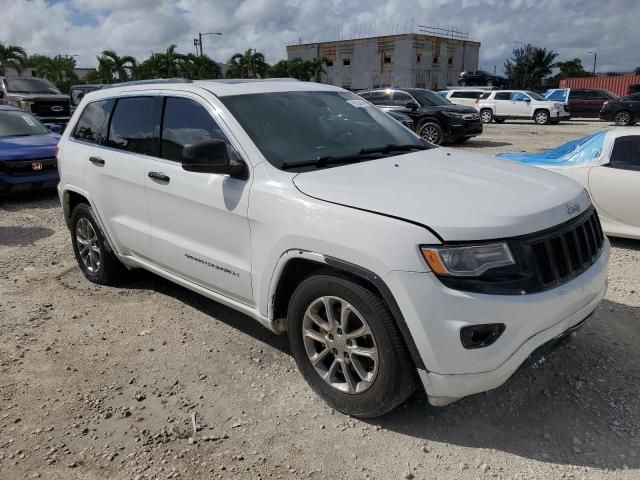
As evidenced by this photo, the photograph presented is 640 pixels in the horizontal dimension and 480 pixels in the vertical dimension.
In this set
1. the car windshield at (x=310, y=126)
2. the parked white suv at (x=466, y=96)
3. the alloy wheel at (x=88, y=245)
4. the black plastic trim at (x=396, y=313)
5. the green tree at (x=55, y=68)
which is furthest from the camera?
the green tree at (x=55, y=68)

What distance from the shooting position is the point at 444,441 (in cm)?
288

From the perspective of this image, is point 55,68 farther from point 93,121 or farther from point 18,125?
point 93,121

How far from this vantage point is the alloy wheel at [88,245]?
5.00 metres

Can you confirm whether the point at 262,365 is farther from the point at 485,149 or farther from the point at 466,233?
A: the point at 485,149

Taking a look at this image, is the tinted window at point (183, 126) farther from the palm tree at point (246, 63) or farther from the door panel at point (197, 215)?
the palm tree at point (246, 63)

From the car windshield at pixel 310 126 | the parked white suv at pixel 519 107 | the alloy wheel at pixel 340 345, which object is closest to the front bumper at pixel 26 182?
the car windshield at pixel 310 126

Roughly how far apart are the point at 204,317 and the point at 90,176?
1.55m

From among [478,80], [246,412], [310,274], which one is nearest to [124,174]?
[310,274]

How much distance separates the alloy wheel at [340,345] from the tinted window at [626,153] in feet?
14.2

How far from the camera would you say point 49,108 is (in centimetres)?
1842

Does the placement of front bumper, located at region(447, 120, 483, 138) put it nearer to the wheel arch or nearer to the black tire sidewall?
the black tire sidewall

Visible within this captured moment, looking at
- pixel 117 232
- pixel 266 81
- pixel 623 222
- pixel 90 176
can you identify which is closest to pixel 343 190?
pixel 266 81

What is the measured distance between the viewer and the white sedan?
5688mm

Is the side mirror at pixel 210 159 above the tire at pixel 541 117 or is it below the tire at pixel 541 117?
above
